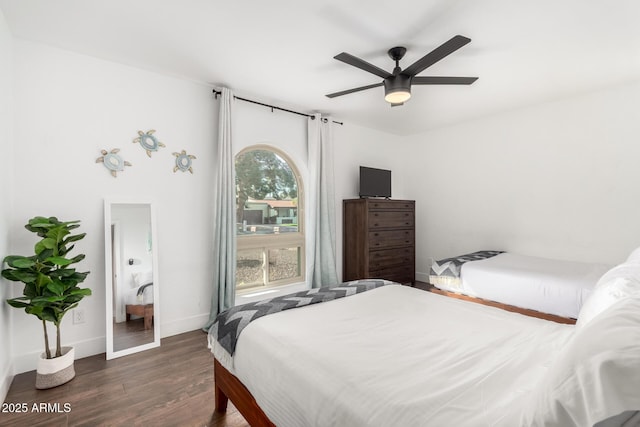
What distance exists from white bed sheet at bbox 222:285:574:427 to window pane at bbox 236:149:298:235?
2.17 metres

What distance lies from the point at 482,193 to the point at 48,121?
5140mm

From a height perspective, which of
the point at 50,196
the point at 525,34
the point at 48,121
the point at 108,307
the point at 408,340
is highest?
Answer: the point at 525,34

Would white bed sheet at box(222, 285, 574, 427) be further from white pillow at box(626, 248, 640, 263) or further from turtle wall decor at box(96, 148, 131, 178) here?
turtle wall decor at box(96, 148, 131, 178)

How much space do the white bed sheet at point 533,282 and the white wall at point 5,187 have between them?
3.91 meters

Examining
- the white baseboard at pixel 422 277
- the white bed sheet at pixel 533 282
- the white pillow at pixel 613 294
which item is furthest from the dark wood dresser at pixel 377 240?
the white pillow at pixel 613 294

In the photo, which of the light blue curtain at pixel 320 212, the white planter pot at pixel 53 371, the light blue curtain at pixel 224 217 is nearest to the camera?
the white planter pot at pixel 53 371

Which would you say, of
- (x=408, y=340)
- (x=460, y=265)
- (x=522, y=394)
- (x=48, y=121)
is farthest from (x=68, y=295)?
(x=460, y=265)

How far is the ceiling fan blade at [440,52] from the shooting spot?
1.79 metres

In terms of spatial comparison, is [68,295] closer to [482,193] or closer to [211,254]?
[211,254]

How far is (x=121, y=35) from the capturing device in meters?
2.29

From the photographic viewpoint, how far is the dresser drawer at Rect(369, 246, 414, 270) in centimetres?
416

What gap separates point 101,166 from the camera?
8.66ft

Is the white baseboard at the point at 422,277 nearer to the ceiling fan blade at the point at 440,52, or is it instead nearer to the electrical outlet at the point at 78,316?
the ceiling fan blade at the point at 440,52

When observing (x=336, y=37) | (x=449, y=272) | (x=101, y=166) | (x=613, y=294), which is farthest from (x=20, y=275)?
(x=449, y=272)
